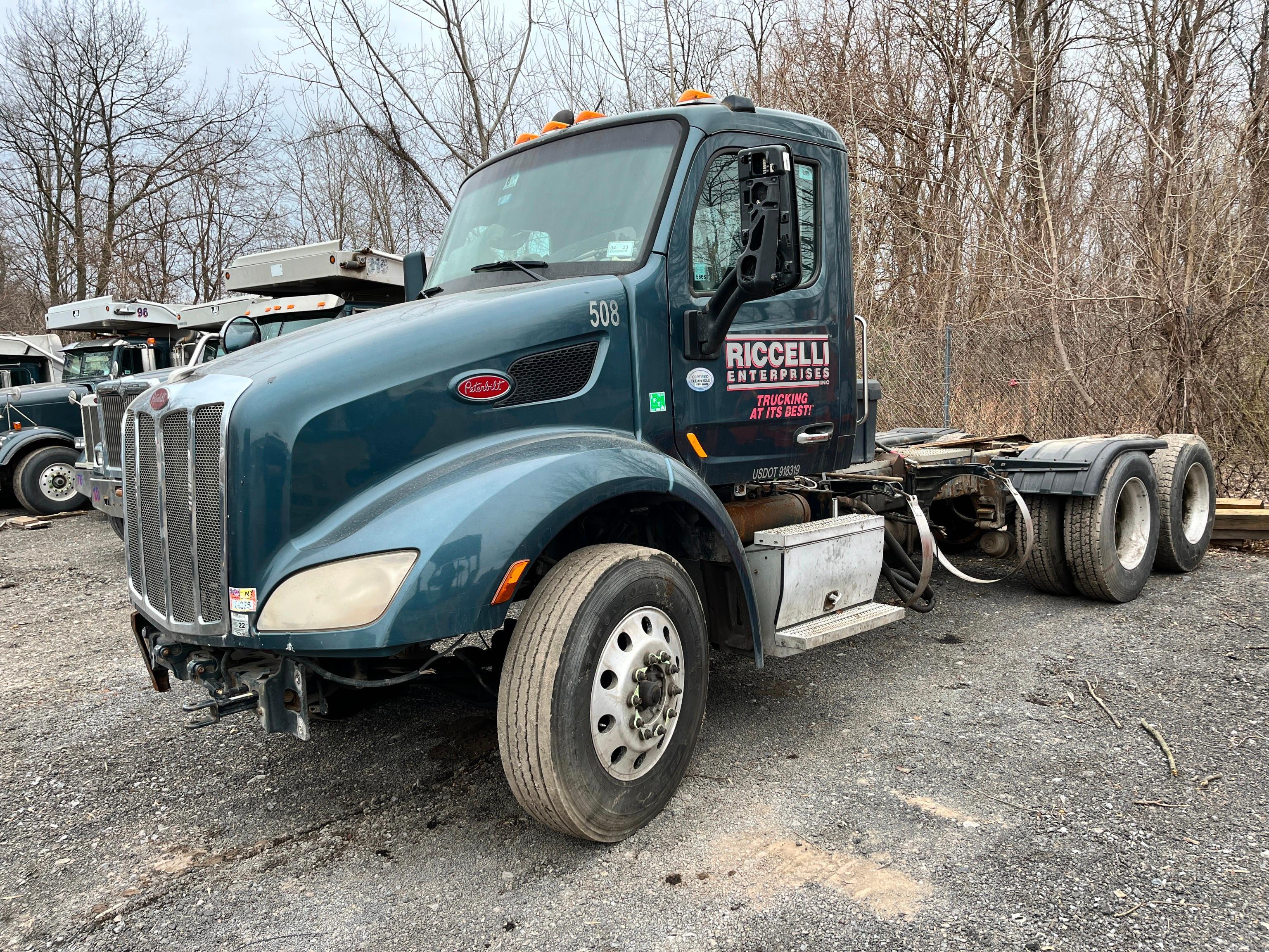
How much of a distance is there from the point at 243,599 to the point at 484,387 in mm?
1054

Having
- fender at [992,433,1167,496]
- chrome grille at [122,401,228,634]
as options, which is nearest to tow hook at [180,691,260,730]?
chrome grille at [122,401,228,634]

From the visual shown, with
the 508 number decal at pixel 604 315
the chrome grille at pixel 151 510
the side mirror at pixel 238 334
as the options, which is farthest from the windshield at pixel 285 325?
the 508 number decal at pixel 604 315

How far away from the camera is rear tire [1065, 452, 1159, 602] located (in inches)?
229

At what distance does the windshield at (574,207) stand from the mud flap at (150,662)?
1.86 metres

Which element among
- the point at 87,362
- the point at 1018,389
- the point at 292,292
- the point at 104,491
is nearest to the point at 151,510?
the point at 104,491

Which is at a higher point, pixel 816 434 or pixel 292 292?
pixel 292 292

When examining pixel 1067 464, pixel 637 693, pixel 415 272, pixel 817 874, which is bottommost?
pixel 817 874

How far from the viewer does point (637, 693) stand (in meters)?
3.22

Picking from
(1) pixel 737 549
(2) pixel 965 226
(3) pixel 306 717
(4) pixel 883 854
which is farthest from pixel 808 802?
(2) pixel 965 226

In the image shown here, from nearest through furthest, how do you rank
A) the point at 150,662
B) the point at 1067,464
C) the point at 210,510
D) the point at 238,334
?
the point at 210,510
the point at 150,662
the point at 1067,464
the point at 238,334

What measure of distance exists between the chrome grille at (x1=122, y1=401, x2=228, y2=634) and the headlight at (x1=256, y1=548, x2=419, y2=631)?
217 mm

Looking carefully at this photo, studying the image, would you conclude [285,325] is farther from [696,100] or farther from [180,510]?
[180,510]

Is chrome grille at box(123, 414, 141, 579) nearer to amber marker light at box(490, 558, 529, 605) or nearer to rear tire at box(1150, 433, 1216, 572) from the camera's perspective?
amber marker light at box(490, 558, 529, 605)

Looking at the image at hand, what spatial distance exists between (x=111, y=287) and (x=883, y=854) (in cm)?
3119
